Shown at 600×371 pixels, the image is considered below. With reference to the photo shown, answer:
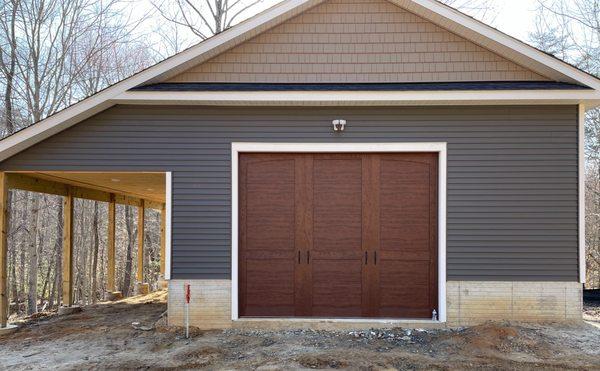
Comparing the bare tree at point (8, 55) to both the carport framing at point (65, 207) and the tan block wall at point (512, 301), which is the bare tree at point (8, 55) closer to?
the carport framing at point (65, 207)

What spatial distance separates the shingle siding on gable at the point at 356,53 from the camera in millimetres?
7676

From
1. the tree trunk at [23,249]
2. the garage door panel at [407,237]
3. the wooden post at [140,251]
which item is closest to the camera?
the garage door panel at [407,237]

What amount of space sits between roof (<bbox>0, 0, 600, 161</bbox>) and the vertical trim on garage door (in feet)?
2.20

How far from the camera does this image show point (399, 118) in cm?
757

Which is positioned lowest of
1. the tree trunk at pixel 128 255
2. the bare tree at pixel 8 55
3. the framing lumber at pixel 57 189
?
the tree trunk at pixel 128 255

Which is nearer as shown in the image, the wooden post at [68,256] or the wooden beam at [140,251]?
the wooden post at [68,256]

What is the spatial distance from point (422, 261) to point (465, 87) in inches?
→ 108

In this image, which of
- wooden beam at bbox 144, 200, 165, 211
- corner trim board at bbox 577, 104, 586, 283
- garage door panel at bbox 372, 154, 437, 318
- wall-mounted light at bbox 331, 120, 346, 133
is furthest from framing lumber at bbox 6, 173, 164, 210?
corner trim board at bbox 577, 104, 586, 283

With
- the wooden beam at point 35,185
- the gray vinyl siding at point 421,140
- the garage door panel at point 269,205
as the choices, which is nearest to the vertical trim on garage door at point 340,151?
the gray vinyl siding at point 421,140

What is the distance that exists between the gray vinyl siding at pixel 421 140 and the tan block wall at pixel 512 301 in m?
0.13

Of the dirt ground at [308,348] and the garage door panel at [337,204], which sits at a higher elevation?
the garage door panel at [337,204]

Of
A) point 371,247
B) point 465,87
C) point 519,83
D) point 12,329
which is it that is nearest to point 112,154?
point 12,329

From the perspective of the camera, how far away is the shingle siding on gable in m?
7.68

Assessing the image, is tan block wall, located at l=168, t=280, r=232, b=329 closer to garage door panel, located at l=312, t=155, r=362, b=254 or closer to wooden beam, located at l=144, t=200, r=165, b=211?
garage door panel, located at l=312, t=155, r=362, b=254
